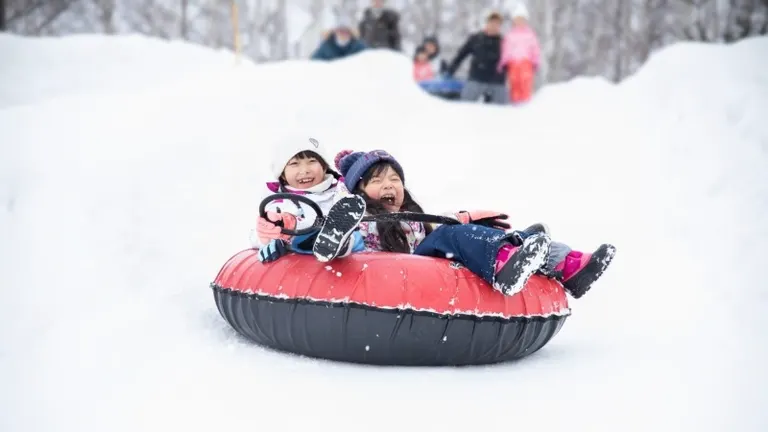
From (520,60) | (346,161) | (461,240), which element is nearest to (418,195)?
(346,161)

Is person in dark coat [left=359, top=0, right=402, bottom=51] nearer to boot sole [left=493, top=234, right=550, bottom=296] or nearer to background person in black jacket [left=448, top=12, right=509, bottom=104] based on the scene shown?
background person in black jacket [left=448, top=12, right=509, bottom=104]

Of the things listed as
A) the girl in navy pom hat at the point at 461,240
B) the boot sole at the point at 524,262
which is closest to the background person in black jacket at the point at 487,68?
the girl in navy pom hat at the point at 461,240

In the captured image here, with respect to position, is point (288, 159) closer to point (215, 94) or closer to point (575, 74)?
point (215, 94)

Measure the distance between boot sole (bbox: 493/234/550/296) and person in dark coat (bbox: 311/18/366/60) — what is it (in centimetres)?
790

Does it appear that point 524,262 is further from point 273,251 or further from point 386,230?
point 273,251

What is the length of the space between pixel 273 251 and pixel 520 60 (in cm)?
770

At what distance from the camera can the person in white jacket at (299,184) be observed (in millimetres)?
3193

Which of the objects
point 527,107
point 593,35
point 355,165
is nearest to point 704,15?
point 593,35

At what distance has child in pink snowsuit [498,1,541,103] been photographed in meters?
10.1

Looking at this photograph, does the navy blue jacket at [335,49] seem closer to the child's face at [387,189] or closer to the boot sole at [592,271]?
the child's face at [387,189]

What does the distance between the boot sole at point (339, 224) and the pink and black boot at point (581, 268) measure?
1084 mm

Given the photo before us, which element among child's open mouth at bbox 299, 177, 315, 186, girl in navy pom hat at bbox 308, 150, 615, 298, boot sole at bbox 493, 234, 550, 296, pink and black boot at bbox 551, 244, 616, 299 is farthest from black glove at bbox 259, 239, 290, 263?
pink and black boot at bbox 551, 244, 616, 299

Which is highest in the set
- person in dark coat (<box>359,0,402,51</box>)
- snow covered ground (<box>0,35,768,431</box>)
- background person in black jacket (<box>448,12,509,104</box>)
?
person in dark coat (<box>359,0,402,51</box>)

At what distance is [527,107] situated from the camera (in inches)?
391
